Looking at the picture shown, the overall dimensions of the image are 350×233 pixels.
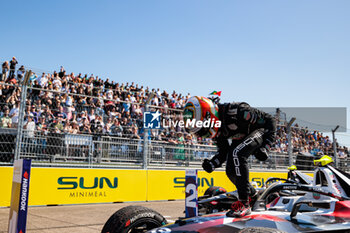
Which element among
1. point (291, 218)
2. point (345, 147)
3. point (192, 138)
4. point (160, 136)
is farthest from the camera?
point (345, 147)

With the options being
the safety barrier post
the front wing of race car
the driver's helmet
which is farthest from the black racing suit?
the safety barrier post

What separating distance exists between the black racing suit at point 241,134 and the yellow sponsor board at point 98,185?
4.38 metres

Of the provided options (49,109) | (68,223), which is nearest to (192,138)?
(49,109)

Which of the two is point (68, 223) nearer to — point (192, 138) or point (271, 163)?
point (192, 138)

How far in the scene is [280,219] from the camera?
2.90m

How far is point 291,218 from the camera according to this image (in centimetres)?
291

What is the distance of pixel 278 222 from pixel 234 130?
71.4 inches

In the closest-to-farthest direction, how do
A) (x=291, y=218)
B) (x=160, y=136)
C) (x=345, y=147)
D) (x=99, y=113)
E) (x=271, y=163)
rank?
(x=291, y=218) → (x=99, y=113) → (x=160, y=136) → (x=271, y=163) → (x=345, y=147)

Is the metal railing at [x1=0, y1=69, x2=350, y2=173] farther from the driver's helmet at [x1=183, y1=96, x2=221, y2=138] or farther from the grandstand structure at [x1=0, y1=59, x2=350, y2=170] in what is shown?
the driver's helmet at [x1=183, y1=96, x2=221, y2=138]

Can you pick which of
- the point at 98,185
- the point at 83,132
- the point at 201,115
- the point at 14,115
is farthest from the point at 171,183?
the point at 201,115

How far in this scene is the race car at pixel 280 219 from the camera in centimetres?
277

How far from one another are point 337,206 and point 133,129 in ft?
21.7

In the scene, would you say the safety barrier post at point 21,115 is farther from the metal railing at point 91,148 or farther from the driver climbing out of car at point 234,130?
the driver climbing out of car at point 234,130

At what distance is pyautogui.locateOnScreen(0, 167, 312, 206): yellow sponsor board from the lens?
287 inches
